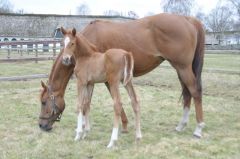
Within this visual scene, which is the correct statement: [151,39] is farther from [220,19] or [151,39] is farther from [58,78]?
[220,19]

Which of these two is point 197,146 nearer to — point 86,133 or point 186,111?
point 186,111

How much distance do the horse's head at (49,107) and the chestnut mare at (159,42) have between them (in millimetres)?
61

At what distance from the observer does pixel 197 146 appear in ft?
15.1

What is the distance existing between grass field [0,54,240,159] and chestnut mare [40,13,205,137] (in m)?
0.44

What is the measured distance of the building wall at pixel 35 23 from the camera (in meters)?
38.9

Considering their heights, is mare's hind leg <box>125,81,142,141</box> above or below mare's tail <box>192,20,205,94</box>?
below

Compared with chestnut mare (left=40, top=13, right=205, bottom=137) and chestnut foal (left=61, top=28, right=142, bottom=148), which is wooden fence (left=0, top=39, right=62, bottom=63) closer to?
chestnut mare (left=40, top=13, right=205, bottom=137)

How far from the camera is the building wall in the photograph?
38.9 m

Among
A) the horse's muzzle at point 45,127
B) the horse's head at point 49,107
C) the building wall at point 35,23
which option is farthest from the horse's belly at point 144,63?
the building wall at point 35,23

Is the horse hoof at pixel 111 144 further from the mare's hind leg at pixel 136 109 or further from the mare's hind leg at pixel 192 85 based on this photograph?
the mare's hind leg at pixel 192 85

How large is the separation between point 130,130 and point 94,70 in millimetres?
1318

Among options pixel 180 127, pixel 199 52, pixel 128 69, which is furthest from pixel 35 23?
pixel 128 69

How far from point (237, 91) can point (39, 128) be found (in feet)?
18.9

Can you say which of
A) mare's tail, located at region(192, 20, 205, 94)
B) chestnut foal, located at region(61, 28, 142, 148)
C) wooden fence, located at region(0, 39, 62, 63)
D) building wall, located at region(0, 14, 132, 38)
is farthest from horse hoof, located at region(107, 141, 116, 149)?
building wall, located at region(0, 14, 132, 38)
